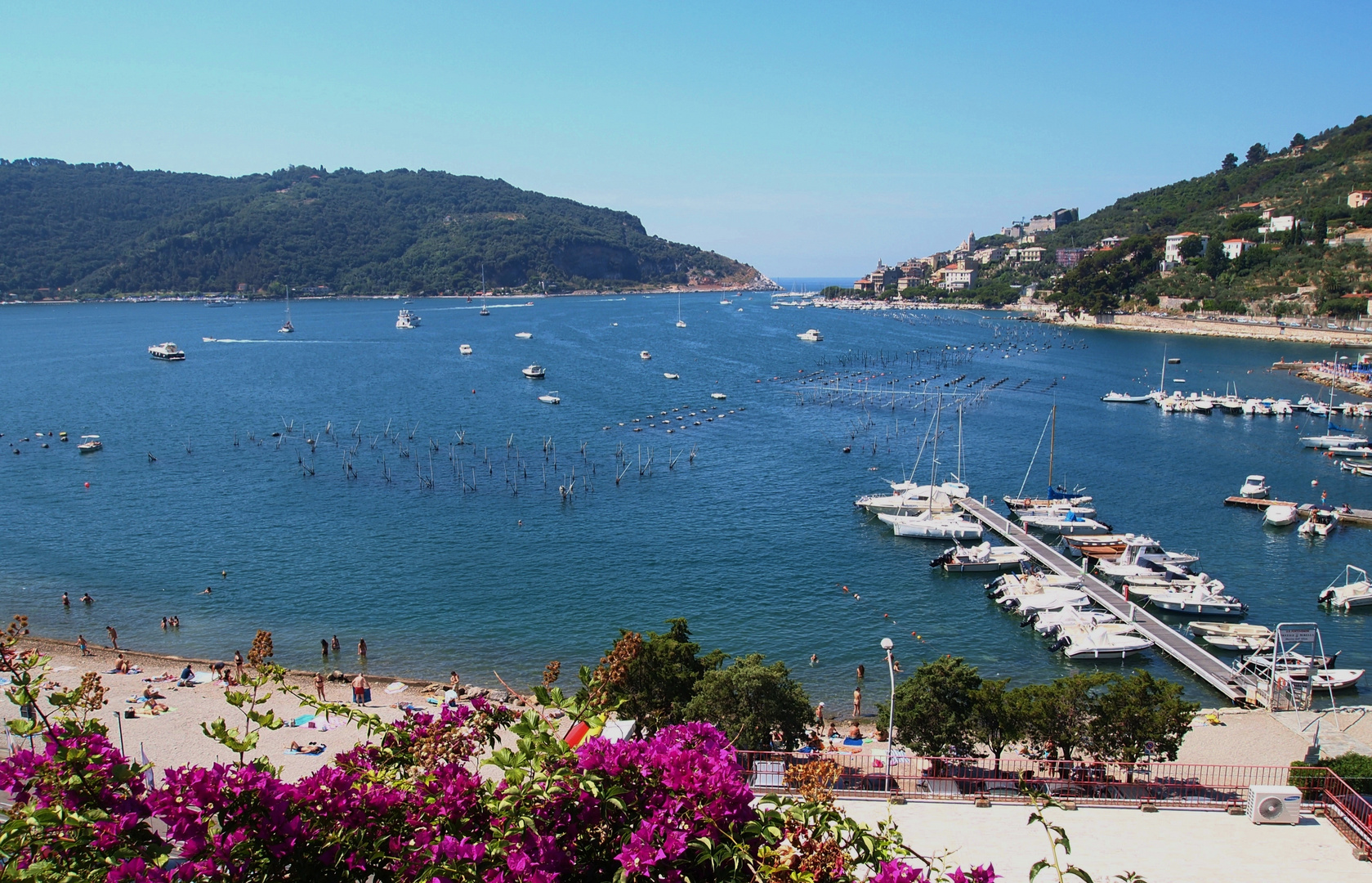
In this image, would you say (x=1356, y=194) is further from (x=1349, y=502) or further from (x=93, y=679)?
(x=93, y=679)

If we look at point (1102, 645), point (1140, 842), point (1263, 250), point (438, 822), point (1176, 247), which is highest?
point (1176, 247)

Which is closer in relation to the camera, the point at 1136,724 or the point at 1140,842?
the point at 1140,842

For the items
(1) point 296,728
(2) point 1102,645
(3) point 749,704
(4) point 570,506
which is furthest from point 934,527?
(1) point 296,728

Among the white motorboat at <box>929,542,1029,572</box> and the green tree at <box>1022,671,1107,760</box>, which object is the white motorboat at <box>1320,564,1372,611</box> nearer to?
the white motorboat at <box>929,542,1029,572</box>

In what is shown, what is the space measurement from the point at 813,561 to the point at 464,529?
536 inches

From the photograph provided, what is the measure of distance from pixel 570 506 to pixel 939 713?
78.3 feet

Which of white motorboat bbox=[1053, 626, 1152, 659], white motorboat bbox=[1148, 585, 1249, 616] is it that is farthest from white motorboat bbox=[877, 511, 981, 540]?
white motorboat bbox=[1053, 626, 1152, 659]

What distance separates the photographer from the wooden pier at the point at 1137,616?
72.6ft

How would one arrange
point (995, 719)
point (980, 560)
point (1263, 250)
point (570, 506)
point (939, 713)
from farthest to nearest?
1. point (1263, 250)
2. point (570, 506)
3. point (980, 560)
4. point (995, 719)
5. point (939, 713)

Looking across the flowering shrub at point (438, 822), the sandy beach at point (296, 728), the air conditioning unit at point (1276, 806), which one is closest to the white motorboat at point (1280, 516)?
the sandy beach at point (296, 728)

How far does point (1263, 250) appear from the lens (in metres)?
123

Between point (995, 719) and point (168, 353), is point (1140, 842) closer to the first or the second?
point (995, 719)

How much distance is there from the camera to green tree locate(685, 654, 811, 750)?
628 inches

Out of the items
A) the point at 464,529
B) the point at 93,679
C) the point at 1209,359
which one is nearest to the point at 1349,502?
the point at 464,529
